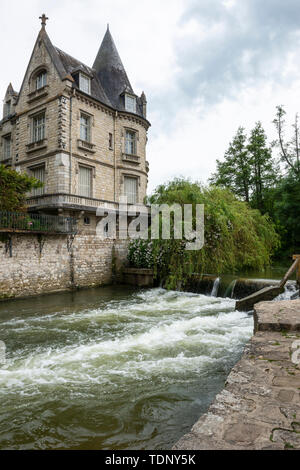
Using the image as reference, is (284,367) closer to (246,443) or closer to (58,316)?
(246,443)

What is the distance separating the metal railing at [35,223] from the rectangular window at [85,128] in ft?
19.9

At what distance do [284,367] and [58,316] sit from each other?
753 cm

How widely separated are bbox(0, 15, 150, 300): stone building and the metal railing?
178 mm

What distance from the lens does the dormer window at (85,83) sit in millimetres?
17844

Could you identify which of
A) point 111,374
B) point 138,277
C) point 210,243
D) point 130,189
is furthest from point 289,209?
point 111,374

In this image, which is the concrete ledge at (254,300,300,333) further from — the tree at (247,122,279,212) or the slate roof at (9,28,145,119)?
the tree at (247,122,279,212)

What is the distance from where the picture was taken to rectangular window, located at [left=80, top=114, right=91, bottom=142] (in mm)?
17719

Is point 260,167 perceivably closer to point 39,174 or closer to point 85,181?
point 85,181

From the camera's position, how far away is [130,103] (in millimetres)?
20531

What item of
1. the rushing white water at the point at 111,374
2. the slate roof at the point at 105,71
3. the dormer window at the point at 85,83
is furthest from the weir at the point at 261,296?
the dormer window at the point at 85,83

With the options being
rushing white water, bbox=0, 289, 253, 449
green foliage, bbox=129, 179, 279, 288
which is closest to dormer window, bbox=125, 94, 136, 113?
green foliage, bbox=129, 179, 279, 288

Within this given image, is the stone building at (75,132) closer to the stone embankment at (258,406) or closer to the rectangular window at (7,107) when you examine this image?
the rectangular window at (7,107)
